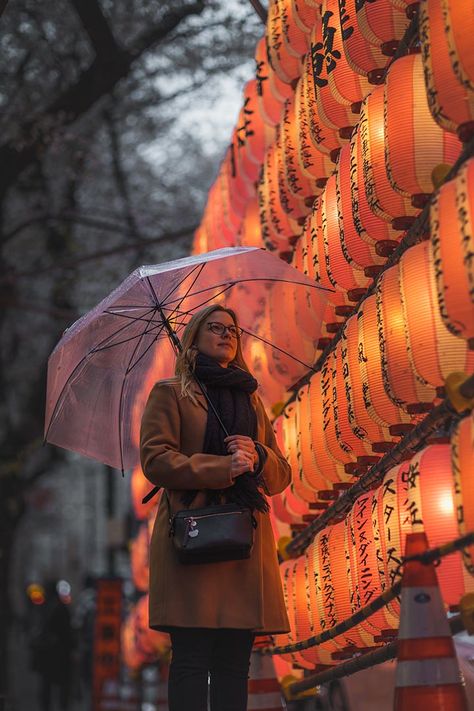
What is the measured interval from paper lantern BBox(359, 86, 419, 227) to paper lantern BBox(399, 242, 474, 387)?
0.56 meters

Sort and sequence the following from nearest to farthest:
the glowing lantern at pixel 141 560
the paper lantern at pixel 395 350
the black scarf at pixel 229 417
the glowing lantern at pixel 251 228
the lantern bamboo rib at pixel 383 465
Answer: the lantern bamboo rib at pixel 383 465 → the paper lantern at pixel 395 350 → the black scarf at pixel 229 417 → the glowing lantern at pixel 251 228 → the glowing lantern at pixel 141 560

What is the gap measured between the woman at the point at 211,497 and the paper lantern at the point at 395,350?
66 centimetres

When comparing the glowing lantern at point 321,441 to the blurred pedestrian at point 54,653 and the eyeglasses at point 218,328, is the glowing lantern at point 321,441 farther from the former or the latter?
the blurred pedestrian at point 54,653

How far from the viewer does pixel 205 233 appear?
12828 millimetres

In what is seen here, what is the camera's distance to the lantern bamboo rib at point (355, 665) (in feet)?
18.6

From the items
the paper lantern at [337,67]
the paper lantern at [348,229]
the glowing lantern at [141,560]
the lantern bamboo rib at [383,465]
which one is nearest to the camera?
the lantern bamboo rib at [383,465]

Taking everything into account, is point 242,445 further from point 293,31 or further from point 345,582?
point 293,31

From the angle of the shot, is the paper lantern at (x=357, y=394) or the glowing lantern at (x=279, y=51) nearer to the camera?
the paper lantern at (x=357, y=394)

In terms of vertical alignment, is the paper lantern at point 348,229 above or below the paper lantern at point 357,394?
above

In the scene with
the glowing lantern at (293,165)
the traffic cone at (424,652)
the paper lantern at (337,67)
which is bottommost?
the traffic cone at (424,652)

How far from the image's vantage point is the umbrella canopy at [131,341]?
6871 mm

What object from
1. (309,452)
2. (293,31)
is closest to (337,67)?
(293,31)

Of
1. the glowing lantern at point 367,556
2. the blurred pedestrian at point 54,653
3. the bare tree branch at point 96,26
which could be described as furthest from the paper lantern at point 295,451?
the blurred pedestrian at point 54,653

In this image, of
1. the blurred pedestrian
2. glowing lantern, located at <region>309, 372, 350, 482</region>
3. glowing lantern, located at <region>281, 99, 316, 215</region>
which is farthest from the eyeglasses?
the blurred pedestrian
